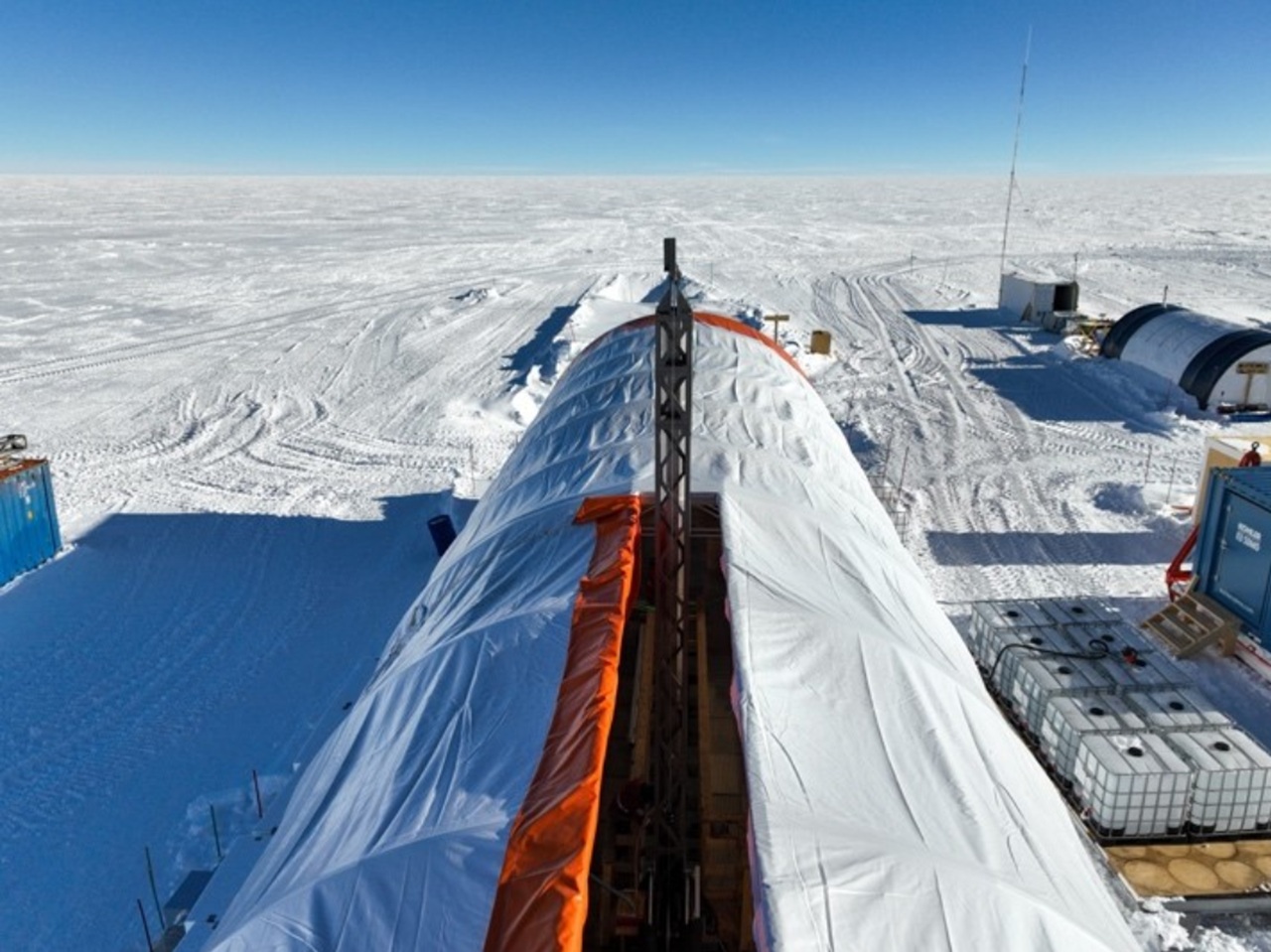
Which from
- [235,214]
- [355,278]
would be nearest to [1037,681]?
[355,278]

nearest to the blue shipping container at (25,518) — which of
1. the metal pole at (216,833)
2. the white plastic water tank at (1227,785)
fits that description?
the metal pole at (216,833)

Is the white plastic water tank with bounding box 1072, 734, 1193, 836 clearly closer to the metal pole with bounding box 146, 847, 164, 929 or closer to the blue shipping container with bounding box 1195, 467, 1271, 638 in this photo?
the blue shipping container with bounding box 1195, 467, 1271, 638

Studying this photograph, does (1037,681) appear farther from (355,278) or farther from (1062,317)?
(355,278)

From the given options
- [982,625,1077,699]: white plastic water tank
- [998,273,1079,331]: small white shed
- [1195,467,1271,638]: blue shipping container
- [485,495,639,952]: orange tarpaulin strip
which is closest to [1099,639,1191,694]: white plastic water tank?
[982,625,1077,699]: white plastic water tank

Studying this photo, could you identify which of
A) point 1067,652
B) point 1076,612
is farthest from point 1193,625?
point 1067,652

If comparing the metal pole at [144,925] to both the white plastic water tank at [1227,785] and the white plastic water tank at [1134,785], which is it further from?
the white plastic water tank at [1227,785]

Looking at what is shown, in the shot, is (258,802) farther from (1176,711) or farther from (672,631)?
(1176,711)
